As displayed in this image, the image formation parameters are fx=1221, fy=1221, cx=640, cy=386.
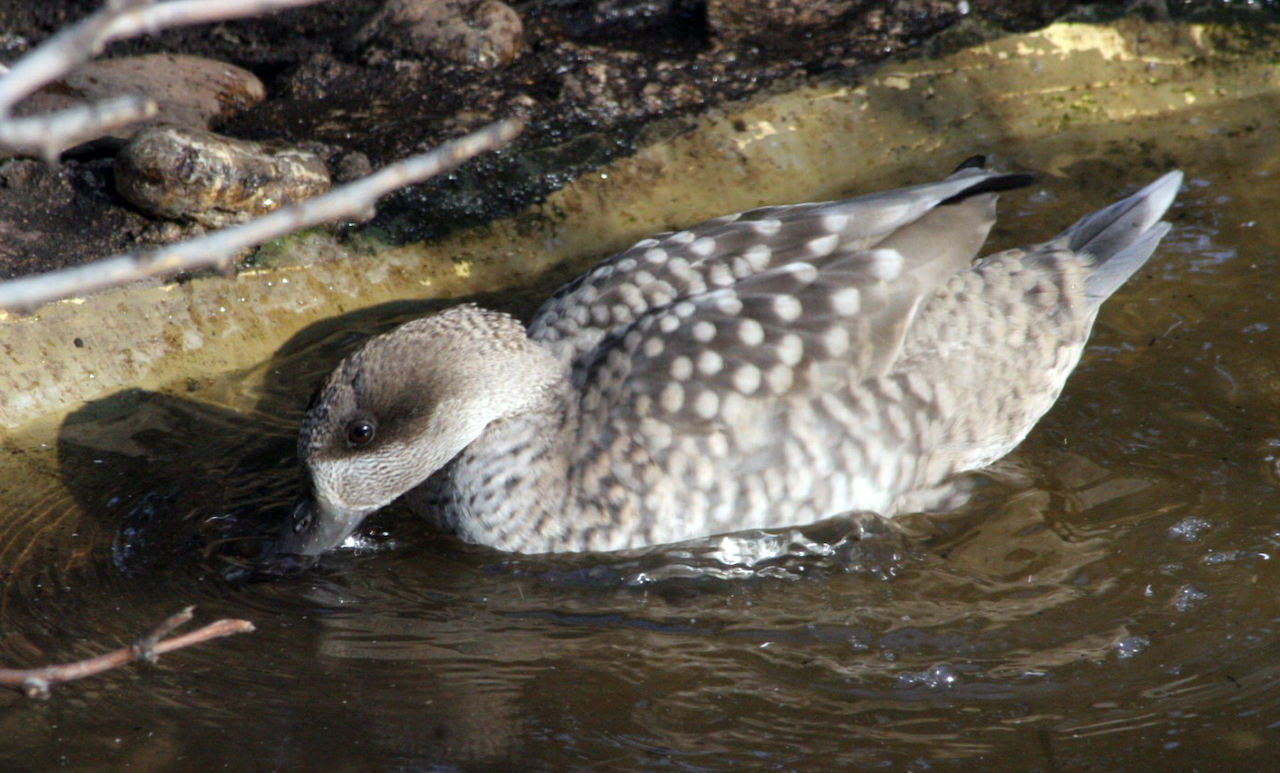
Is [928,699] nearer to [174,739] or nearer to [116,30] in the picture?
[174,739]

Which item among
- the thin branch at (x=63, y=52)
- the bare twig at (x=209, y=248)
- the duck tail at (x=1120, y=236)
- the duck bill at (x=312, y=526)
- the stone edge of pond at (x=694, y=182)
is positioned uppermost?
the thin branch at (x=63, y=52)

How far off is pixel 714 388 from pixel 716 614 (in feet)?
2.28

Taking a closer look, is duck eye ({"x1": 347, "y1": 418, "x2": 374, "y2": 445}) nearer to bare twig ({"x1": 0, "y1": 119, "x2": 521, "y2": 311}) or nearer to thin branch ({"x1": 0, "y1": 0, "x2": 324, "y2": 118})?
bare twig ({"x1": 0, "y1": 119, "x2": 521, "y2": 311})

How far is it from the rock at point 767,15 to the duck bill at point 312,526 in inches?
138

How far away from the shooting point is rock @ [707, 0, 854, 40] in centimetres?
631

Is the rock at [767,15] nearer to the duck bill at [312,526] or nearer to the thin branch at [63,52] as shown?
the duck bill at [312,526]

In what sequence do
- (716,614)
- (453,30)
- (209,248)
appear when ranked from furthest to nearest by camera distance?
(453,30) → (716,614) → (209,248)

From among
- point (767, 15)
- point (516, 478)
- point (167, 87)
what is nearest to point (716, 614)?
point (516, 478)

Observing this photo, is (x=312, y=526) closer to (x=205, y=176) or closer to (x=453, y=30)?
(x=205, y=176)

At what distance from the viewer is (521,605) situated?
3715mm

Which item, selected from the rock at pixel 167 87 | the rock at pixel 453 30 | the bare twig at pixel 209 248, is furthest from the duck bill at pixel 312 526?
the rock at pixel 453 30

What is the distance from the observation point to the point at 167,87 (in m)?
5.62

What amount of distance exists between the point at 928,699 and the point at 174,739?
76.2 inches

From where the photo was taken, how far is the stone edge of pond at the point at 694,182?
454cm
